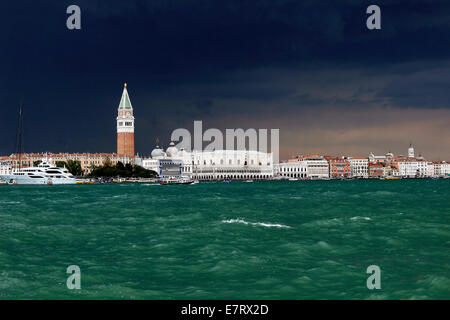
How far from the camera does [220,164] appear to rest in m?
142

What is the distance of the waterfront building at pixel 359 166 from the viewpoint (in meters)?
151

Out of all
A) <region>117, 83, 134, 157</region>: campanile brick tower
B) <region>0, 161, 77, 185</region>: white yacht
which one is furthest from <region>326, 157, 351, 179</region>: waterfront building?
<region>0, 161, 77, 185</region>: white yacht

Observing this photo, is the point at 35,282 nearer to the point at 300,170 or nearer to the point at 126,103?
the point at 300,170

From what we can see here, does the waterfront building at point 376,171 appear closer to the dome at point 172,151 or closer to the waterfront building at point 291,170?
the waterfront building at point 291,170

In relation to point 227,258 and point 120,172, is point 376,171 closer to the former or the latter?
point 120,172

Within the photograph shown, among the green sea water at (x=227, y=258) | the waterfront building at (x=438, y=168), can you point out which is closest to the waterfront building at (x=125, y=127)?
the waterfront building at (x=438, y=168)

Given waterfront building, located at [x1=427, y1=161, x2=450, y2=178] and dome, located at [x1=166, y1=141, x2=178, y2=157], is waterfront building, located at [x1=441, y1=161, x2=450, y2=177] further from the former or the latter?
dome, located at [x1=166, y1=141, x2=178, y2=157]

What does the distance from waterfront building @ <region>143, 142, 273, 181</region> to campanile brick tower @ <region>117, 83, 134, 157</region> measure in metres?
9.58

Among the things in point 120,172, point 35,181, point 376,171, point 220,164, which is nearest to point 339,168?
point 376,171

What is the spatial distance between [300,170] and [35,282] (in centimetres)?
13931

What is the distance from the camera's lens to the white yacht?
8350 cm

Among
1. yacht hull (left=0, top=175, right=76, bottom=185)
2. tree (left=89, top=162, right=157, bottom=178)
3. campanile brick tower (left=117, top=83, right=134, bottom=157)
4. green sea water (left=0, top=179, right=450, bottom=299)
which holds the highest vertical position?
campanile brick tower (left=117, top=83, right=134, bottom=157)

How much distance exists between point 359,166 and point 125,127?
6894 centimetres
